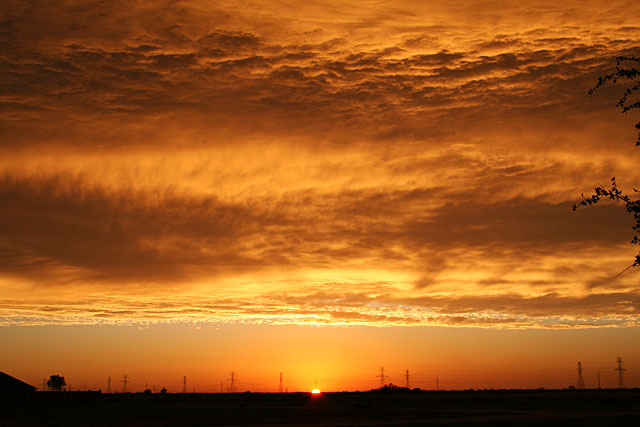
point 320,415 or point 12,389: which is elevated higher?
point 12,389

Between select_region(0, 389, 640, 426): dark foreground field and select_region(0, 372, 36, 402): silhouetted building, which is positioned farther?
select_region(0, 372, 36, 402): silhouetted building

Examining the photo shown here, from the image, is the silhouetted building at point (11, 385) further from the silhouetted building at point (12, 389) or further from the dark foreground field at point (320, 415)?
the dark foreground field at point (320, 415)

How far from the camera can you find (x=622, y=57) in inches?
621

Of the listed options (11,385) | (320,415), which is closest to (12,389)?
(11,385)

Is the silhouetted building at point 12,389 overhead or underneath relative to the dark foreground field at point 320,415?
overhead

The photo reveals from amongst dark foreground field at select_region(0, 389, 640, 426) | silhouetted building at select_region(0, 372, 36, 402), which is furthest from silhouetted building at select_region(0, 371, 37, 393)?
dark foreground field at select_region(0, 389, 640, 426)

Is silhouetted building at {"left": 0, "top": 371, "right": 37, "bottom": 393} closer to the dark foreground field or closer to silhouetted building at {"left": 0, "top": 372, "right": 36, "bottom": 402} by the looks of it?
silhouetted building at {"left": 0, "top": 372, "right": 36, "bottom": 402}

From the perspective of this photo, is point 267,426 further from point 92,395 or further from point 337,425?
point 92,395

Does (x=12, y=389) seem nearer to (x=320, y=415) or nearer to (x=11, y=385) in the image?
(x=11, y=385)

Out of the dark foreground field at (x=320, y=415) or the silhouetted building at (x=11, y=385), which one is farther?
the silhouetted building at (x=11, y=385)

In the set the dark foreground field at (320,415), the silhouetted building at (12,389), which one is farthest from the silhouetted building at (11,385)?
the dark foreground field at (320,415)

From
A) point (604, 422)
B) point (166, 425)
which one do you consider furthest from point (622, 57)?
point (166, 425)

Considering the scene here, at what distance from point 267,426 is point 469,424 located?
51.4ft

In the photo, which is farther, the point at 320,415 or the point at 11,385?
the point at 11,385
